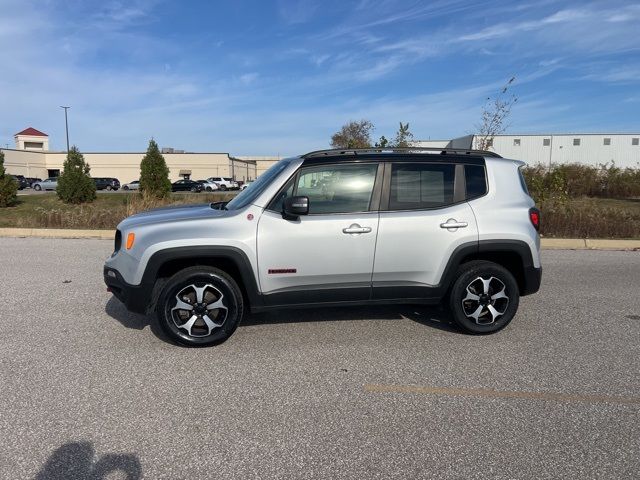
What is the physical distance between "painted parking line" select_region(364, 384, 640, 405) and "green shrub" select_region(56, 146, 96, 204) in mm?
21421

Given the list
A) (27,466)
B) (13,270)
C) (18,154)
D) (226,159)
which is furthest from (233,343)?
(18,154)

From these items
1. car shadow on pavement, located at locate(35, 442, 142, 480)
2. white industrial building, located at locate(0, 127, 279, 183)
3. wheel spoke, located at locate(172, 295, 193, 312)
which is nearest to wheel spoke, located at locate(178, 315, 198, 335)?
wheel spoke, located at locate(172, 295, 193, 312)

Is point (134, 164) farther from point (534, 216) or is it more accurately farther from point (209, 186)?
point (534, 216)

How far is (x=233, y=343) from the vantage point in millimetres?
4520

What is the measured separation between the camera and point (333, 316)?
210 inches

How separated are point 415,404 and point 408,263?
4.98 ft

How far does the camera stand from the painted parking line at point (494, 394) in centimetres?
345

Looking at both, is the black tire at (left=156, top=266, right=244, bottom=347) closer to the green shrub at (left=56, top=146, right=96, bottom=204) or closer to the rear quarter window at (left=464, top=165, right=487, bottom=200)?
the rear quarter window at (left=464, top=165, right=487, bottom=200)

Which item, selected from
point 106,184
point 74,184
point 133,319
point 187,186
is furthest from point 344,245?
point 106,184

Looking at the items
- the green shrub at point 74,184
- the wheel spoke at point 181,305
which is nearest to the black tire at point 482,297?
the wheel spoke at point 181,305

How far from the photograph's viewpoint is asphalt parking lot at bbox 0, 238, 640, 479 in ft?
8.98

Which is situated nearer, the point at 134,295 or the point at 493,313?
the point at 134,295

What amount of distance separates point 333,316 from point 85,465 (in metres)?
3.07

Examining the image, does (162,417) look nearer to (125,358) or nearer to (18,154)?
(125,358)
